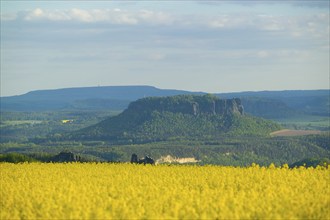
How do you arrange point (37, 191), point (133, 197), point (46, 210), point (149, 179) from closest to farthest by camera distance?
point (46, 210) < point (133, 197) < point (37, 191) < point (149, 179)

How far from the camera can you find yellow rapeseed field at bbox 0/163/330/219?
28125mm

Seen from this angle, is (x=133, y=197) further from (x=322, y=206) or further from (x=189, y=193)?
(x=322, y=206)

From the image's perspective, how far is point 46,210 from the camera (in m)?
29.1

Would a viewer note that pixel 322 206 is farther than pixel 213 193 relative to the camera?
No

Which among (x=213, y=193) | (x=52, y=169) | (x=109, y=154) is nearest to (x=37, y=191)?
(x=213, y=193)

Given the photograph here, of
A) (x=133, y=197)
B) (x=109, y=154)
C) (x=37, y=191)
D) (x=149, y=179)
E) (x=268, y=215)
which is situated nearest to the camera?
(x=268, y=215)

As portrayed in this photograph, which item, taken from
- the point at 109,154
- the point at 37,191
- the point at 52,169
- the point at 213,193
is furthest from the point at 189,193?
the point at 109,154

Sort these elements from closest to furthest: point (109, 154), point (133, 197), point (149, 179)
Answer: point (133, 197), point (149, 179), point (109, 154)

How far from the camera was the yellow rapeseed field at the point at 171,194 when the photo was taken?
92.3 feet

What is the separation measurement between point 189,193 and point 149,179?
6112 millimetres

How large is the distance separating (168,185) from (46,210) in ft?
27.3

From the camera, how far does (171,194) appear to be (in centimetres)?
3272

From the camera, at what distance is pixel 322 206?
2869 cm

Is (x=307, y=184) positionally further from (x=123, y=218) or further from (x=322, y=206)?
(x=123, y=218)
